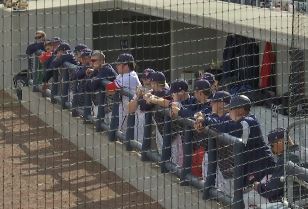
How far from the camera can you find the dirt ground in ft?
21.7

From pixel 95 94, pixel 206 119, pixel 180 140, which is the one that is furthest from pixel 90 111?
pixel 206 119

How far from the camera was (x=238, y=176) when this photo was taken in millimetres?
5695

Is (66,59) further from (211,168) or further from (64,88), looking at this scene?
(211,168)

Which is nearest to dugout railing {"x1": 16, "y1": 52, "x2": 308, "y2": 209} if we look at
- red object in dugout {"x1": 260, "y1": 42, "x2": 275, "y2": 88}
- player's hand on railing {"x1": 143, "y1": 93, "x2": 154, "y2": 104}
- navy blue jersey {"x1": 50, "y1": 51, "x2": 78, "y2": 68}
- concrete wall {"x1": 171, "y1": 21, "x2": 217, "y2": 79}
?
player's hand on railing {"x1": 143, "y1": 93, "x2": 154, "y2": 104}

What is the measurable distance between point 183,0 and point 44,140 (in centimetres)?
309

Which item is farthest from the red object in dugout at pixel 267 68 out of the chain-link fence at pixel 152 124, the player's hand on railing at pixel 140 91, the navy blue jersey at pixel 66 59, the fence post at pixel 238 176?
the fence post at pixel 238 176

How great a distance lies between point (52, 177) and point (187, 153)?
4.80 feet

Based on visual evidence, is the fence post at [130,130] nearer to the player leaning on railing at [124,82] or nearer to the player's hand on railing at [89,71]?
the player leaning on railing at [124,82]

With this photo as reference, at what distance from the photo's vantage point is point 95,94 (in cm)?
816

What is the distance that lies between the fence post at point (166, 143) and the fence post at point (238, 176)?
3.19ft

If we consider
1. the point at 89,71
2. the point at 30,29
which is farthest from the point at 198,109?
the point at 30,29

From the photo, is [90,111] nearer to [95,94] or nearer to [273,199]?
[95,94]

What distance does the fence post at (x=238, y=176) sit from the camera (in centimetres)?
566

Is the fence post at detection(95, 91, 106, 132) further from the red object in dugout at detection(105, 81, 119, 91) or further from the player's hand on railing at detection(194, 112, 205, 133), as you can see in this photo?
the player's hand on railing at detection(194, 112, 205, 133)
